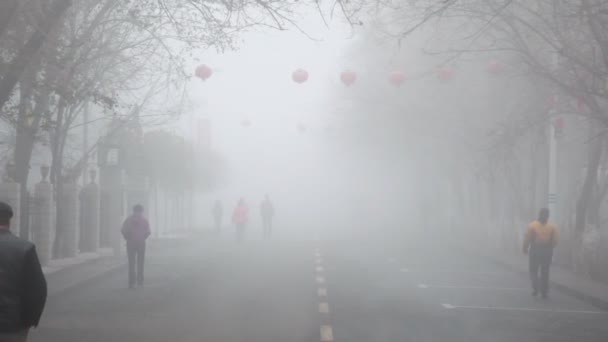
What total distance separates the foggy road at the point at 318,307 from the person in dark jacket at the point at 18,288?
4626 millimetres

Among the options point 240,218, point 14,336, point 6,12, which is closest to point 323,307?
point 6,12

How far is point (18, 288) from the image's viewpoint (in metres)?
5.19

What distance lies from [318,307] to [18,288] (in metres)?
7.93

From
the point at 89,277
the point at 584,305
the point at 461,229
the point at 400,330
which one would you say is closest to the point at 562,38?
the point at 584,305

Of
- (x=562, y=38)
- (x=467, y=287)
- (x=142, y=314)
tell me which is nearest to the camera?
(x=142, y=314)

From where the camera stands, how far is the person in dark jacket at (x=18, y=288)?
202 inches

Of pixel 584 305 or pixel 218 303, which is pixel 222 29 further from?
pixel 584 305

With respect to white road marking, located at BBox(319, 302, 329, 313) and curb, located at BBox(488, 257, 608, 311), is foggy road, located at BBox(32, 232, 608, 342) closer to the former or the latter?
white road marking, located at BBox(319, 302, 329, 313)

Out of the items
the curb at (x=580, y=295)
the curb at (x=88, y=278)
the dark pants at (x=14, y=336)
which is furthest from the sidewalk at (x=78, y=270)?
the curb at (x=580, y=295)

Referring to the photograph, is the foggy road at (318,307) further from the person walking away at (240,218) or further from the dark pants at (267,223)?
the dark pants at (267,223)

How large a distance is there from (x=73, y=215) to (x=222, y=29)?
1116cm

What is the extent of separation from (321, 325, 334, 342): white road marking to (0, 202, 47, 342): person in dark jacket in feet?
16.0

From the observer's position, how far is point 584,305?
46.5 feet

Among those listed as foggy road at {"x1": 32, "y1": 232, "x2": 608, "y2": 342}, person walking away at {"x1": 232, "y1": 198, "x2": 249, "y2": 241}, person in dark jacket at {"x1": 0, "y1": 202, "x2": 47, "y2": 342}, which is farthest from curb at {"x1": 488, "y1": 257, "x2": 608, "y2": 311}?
person walking away at {"x1": 232, "y1": 198, "x2": 249, "y2": 241}
